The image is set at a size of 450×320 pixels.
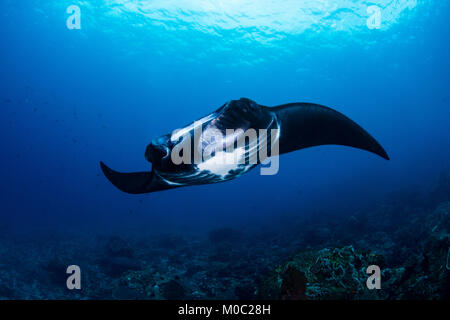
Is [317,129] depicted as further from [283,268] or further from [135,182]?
[135,182]

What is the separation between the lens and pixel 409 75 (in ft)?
131

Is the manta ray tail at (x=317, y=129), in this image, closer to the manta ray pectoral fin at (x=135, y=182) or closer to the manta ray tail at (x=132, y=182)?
the manta ray pectoral fin at (x=135, y=182)

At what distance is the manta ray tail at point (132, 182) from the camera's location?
3017mm

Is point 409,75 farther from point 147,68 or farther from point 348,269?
point 348,269

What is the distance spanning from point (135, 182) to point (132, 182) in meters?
0.07

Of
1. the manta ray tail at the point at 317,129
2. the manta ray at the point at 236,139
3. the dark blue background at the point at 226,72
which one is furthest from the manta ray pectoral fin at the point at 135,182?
the dark blue background at the point at 226,72

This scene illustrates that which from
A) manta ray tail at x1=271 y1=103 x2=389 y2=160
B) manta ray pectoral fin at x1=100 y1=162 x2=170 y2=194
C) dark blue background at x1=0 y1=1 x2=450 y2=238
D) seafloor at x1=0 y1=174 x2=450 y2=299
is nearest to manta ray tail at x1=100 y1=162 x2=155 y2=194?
manta ray pectoral fin at x1=100 y1=162 x2=170 y2=194

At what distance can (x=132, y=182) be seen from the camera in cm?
347

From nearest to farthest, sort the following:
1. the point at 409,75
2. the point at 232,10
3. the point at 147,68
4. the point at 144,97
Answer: the point at 232,10 < the point at 147,68 < the point at 409,75 < the point at 144,97

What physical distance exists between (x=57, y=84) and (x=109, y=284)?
4854cm

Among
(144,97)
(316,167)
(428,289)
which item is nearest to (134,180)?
(428,289)

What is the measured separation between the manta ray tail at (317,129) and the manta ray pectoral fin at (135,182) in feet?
5.82

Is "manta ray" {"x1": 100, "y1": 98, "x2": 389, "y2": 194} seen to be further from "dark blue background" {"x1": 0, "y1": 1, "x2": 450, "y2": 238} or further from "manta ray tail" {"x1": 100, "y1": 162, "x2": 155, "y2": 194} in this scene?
"dark blue background" {"x1": 0, "y1": 1, "x2": 450, "y2": 238}

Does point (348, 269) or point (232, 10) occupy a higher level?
point (232, 10)
